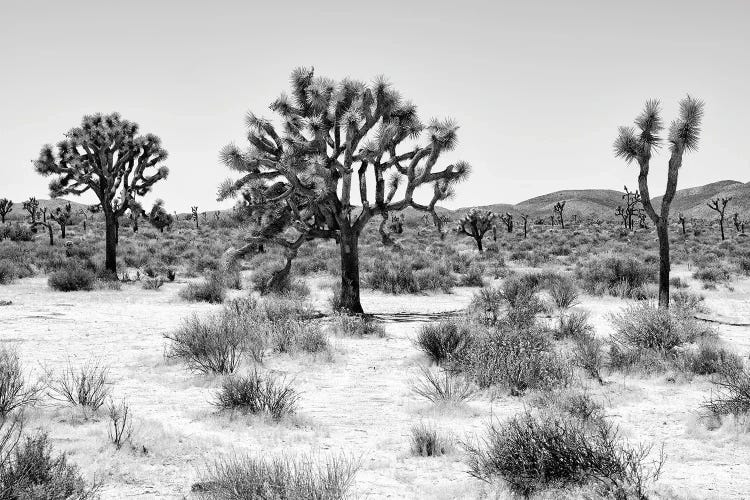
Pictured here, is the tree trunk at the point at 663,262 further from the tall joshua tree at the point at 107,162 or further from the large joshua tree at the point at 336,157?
the tall joshua tree at the point at 107,162

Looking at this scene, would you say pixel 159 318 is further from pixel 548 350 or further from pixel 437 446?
pixel 437 446

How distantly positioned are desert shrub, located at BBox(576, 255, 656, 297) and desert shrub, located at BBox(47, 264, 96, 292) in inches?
605

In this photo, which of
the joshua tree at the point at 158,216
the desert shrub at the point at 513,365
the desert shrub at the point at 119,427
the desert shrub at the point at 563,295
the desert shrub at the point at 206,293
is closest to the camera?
the desert shrub at the point at 119,427

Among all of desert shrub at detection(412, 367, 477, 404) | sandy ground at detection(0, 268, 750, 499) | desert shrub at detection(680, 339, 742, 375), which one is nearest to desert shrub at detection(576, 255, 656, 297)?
sandy ground at detection(0, 268, 750, 499)

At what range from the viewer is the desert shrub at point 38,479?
10.7 feet

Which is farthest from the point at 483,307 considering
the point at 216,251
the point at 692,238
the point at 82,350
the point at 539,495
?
the point at 692,238

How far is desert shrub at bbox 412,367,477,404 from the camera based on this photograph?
6250 mm

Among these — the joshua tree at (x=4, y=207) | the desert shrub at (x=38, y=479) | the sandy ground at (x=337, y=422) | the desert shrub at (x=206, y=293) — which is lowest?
the sandy ground at (x=337, y=422)

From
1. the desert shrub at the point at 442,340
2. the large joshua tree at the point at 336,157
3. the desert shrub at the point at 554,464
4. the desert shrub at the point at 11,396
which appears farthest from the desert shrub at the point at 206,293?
the desert shrub at the point at 554,464

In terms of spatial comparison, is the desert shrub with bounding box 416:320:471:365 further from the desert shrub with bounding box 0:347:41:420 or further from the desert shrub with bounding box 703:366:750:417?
the desert shrub with bounding box 0:347:41:420

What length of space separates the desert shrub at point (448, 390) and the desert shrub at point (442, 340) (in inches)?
36.6

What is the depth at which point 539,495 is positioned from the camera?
12.5 feet

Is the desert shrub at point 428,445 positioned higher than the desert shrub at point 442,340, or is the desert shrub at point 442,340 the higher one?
the desert shrub at point 442,340

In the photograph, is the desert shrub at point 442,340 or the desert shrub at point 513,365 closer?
the desert shrub at point 513,365
